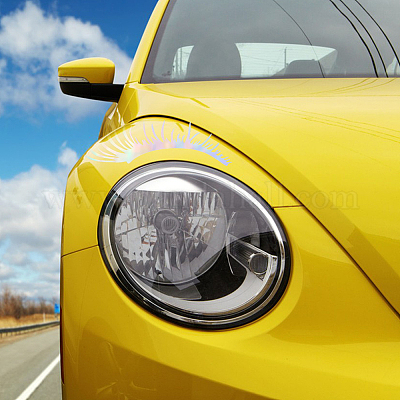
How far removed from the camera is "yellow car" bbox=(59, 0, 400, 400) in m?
0.86

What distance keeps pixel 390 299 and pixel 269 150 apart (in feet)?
1.28

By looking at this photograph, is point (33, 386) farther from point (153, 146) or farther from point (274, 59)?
point (153, 146)

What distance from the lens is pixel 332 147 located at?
1000 mm

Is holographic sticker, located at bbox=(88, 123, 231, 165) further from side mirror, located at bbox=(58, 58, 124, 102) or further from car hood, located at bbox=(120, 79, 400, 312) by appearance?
side mirror, located at bbox=(58, 58, 124, 102)

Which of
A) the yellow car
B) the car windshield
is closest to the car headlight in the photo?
the yellow car

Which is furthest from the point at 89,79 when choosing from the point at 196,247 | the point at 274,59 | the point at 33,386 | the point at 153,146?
the point at 33,386

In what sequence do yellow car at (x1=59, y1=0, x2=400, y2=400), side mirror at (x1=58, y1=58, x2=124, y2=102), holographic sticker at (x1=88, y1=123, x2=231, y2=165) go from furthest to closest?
side mirror at (x1=58, y1=58, x2=124, y2=102) → holographic sticker at (x1=88, y1=123, x2=231, y2=165) → yellow car at (x1=59, y1=0, x2=400, y2=400)

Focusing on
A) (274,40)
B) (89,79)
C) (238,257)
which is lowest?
(238,257)

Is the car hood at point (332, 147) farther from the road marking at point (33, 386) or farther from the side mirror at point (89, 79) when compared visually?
the road marking at point (33, 386)

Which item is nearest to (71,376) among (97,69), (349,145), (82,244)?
(82,244)

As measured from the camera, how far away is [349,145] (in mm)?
1000

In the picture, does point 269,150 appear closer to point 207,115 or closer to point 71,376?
point 207,115

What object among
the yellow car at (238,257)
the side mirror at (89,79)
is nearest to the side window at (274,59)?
the side mirror at (89,79)

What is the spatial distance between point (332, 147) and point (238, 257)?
1.04 ft
